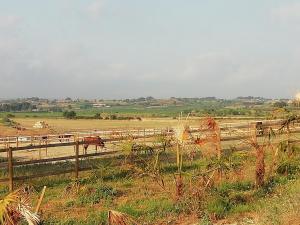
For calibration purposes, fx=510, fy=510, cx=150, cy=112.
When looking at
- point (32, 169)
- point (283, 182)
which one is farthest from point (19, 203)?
point (32, 169)

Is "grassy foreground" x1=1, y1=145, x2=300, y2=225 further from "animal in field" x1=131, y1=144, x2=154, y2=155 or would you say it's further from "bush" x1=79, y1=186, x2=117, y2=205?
"animal in field" x1=131, y1=144, x2=154, y2=155

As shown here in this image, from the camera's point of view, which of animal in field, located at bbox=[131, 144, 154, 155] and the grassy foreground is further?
animal in field, located at bbox=[131, 144, 154, 155]

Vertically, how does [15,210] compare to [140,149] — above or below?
above

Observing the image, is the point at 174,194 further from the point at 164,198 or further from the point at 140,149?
the point at 140,149

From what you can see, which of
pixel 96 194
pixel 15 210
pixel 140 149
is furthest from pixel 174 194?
pixel 15 210

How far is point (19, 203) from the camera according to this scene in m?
4.64

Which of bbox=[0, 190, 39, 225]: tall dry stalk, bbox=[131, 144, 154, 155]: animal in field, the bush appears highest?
bbox=[0, 190, 39, 225]: tall dry stalk

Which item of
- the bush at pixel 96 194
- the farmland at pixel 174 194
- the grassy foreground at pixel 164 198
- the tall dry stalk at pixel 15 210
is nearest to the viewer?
the tall dry stalk at pixel 15 210

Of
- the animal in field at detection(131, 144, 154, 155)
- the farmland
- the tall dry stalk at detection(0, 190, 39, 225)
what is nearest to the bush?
the farmland

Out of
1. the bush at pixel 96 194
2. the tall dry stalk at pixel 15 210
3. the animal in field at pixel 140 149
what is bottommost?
the bush at pixel 96 194

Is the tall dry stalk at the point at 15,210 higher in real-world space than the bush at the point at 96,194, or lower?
higher

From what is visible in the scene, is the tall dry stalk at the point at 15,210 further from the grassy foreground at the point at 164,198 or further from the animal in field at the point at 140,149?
the animal in field at the point at 140,149

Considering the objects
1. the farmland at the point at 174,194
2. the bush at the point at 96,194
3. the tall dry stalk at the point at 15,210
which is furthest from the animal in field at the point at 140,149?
the tall dry stalk at the point at 15,210

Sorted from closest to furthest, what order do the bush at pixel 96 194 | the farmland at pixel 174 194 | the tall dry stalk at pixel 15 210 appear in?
the tall dry stalk at pixel 15 210
the farmland at pixel 174 194
the bush at pixel 96 194
